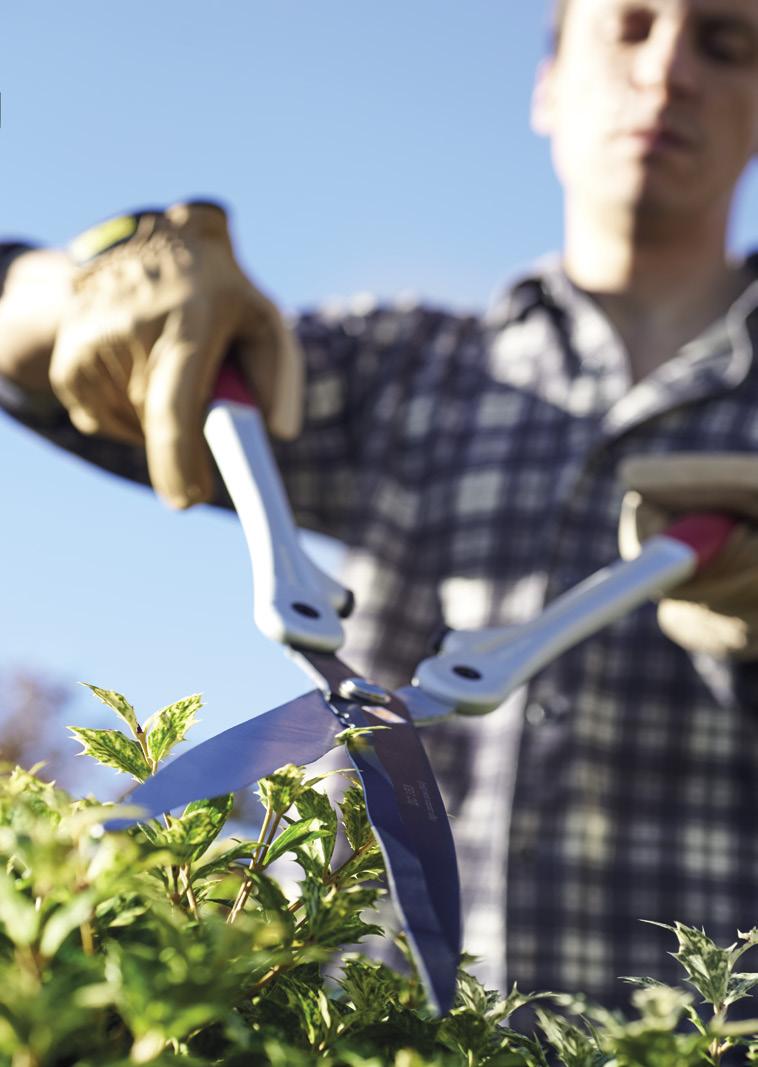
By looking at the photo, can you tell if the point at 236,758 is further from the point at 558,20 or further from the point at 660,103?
the point at 558,20

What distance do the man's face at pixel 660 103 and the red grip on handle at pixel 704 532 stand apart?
36.8 inches

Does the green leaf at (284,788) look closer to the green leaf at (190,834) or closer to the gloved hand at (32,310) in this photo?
the green leaf at (190,834)

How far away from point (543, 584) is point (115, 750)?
158 centimetres

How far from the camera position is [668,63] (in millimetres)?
2150

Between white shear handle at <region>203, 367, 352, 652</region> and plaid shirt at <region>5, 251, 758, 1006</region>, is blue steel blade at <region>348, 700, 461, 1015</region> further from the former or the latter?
plaid shirt at <region>5, 251, 758, 1006</region>

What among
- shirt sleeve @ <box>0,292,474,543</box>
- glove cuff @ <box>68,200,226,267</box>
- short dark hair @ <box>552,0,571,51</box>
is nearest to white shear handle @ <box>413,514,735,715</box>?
glove cuff @ <box>68,200,226,267</box>

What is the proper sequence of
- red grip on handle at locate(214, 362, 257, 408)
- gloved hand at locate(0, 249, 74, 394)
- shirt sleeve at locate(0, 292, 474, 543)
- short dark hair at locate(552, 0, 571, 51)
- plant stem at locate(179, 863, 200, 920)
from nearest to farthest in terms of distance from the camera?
1. plant stem at locate(179, 863, 200, 920)
2. red grip on handle at locate(214, 362, 257, 408)
3. gloved hand at locate(0, 249, 74, 394)
4. shirt sleeve at locate(0, 292, 474, 543)
5. short dark hair at locate(552, 0, 571, 51)

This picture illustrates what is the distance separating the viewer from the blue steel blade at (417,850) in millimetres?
406

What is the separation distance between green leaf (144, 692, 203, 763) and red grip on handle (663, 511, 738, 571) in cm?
101

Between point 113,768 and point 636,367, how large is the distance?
208cm

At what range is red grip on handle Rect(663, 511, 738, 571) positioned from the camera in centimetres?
137

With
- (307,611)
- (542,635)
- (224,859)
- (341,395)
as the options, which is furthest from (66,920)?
(341,395)

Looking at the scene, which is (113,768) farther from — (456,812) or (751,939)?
(456,812)

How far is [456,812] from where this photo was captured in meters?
1.91
